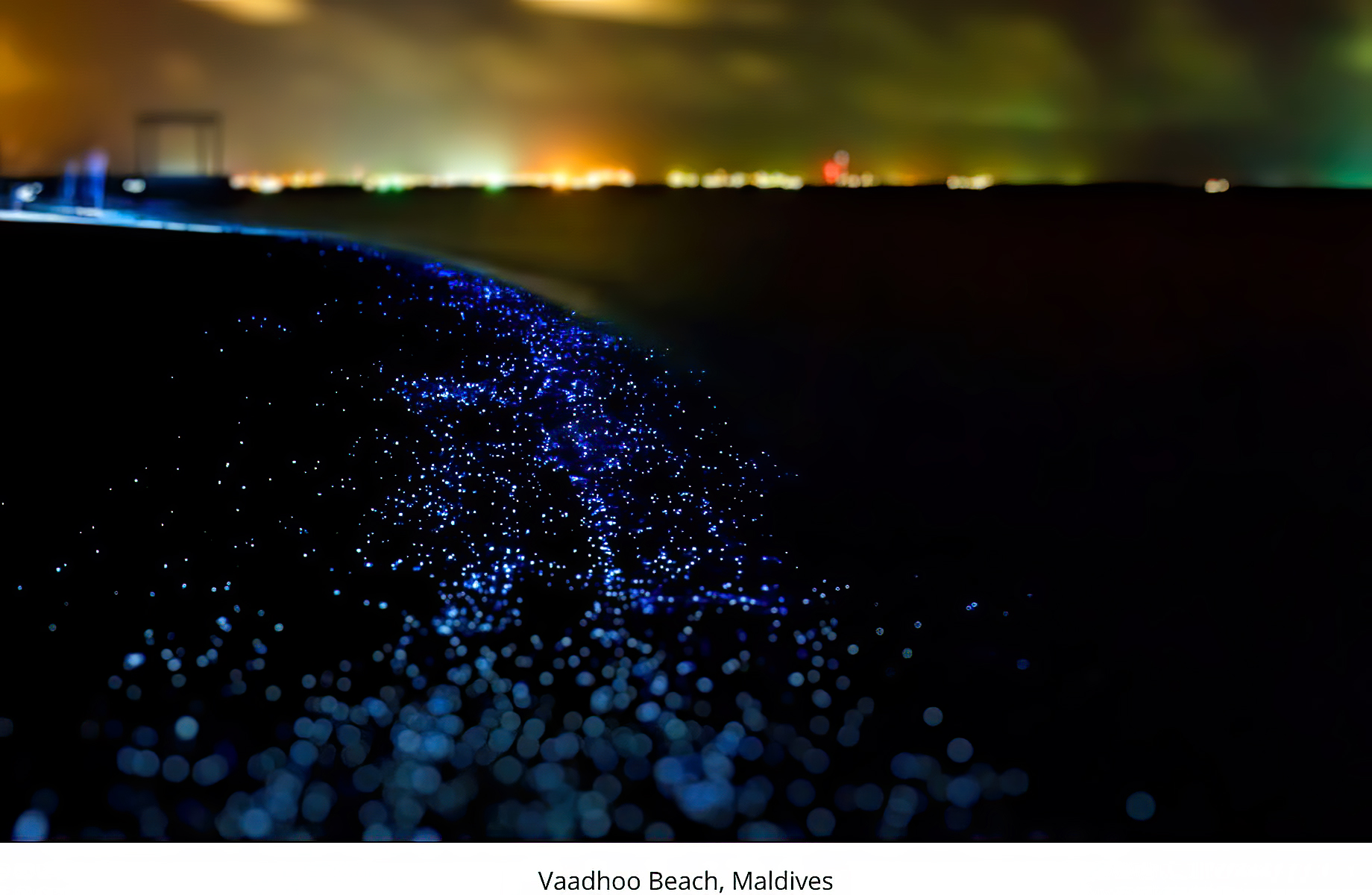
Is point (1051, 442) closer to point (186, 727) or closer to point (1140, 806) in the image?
point (1140, 806)

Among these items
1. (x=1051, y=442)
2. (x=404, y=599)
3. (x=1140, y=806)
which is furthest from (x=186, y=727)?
(x=1051, y=442)

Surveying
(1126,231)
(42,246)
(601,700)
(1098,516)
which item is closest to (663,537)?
(601,700)

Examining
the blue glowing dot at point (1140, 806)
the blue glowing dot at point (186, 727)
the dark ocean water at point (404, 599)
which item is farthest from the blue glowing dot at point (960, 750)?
the blue glowing dot at point (186, 727)

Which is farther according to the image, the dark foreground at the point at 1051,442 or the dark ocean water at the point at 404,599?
the dark foreground at the point at 1051,442

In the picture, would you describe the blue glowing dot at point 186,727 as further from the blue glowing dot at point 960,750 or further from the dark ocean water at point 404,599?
the blue glowing dot at point 960,750

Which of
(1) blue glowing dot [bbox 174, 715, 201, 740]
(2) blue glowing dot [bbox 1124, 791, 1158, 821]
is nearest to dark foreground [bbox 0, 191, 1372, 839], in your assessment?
(2) blue glowing dot [bbox 1124, 791, 1158, 821]

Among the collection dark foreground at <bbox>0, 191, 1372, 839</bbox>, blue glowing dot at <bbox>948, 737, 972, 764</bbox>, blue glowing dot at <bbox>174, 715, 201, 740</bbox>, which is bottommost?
blue glowing dot at <bbox>174, 715, 201, 740</bbox>

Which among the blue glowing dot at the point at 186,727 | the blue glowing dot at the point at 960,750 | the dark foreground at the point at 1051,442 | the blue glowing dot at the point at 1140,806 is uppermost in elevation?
the dark foreground at the point at 1051,442

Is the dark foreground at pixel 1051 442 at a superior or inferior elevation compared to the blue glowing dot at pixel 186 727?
superior

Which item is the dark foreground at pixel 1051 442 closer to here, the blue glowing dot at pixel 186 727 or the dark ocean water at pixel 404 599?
the dark ocean water at pixel 404 599

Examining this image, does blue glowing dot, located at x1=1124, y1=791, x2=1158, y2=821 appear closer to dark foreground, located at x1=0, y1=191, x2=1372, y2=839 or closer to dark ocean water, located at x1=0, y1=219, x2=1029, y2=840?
dark foreground, located at x1=0, y1=191, x2=1372, y2=839
